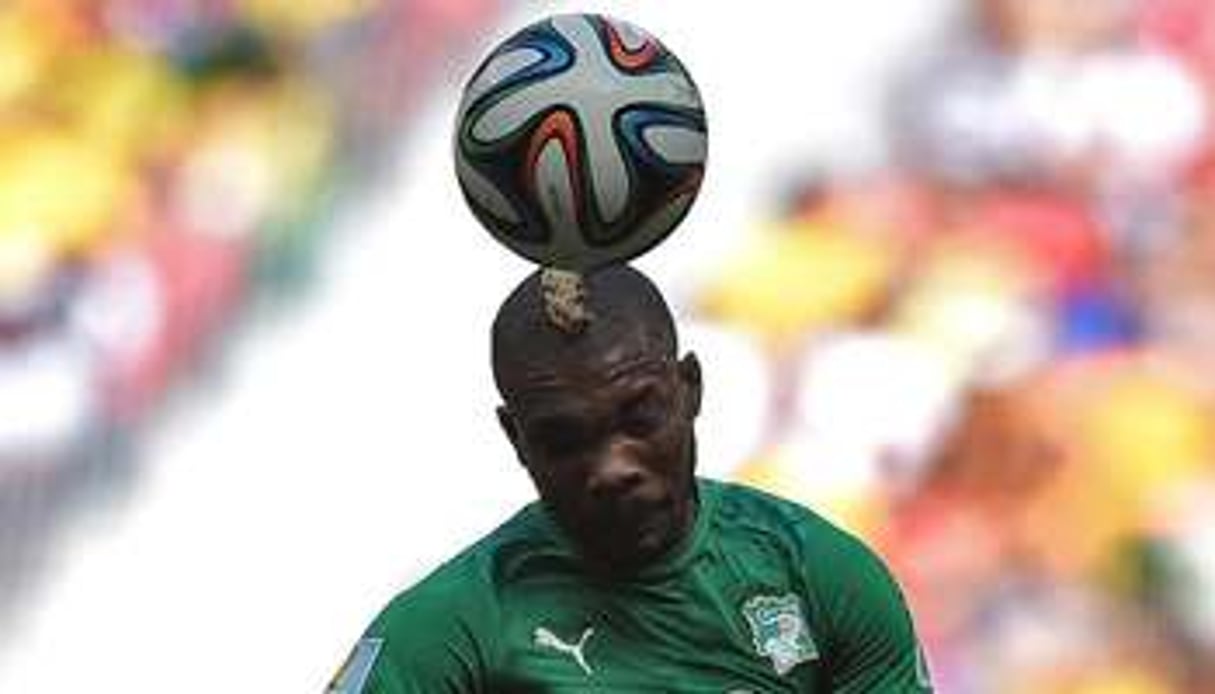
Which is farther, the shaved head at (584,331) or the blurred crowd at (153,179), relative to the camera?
the blurred crowd at (153,179)

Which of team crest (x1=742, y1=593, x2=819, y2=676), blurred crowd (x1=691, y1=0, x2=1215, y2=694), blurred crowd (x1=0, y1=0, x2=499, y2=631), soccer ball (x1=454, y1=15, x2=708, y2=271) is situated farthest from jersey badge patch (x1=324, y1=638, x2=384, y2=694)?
blurred crowd (x1=0, y1=0, x2=499, y2=631)

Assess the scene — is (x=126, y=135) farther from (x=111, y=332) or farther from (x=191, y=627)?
(x=191, y=627)

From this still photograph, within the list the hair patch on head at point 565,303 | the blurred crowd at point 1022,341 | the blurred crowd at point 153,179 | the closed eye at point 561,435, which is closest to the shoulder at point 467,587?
the closed eye at point 561,435

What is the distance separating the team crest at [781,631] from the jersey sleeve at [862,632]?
3cm

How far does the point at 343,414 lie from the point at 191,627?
551mm

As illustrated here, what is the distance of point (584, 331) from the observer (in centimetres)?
348

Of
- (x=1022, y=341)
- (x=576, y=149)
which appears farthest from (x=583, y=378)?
(x=1022, y=341)

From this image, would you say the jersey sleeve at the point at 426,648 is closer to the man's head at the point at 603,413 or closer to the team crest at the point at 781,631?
the man's head at the point at 603,413

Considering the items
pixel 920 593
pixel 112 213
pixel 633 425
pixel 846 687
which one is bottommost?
pixel 920 593

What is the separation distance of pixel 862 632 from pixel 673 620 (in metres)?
0.20

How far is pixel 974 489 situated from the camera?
7043 millimetres

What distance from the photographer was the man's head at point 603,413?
11.4 feet

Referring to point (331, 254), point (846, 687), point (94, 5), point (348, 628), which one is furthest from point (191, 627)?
point (846, 687)

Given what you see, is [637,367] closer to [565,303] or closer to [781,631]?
[565,303]
